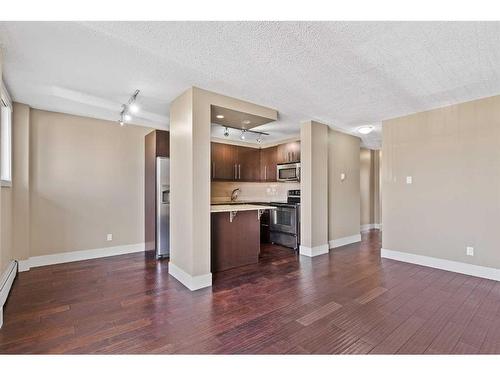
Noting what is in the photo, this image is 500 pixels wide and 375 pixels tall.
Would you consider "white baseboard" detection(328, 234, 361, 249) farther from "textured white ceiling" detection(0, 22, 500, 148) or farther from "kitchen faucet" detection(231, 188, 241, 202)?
"textured white ceiling" detection(0, 22, 500, 148)

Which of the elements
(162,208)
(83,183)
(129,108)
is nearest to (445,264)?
(162,208)

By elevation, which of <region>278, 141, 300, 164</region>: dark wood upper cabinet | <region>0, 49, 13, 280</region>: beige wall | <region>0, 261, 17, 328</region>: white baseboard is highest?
<region>278, 141, 300, 164</region>: dark wood upper cabinet

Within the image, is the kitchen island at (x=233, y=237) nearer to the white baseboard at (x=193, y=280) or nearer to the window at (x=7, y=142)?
the white baseboard at (x=193, y=280)

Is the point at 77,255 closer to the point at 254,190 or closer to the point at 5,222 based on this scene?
the point at 5,222

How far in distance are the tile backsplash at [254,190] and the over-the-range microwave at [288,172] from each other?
0.51 metres

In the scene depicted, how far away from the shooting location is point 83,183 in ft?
13.7

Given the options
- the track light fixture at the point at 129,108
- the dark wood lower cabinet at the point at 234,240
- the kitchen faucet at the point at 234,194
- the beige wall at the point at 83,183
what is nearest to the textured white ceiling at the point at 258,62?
the track light fixture at the point at 129,108

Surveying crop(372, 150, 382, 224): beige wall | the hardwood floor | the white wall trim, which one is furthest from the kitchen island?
crop(372, 150, 382, 224): beige wall

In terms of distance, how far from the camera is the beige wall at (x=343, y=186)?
509cm

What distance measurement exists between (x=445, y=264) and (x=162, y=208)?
4.59 m

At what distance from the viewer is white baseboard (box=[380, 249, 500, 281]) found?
329 centimetres

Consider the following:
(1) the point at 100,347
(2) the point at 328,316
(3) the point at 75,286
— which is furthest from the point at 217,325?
(3) the point at 75,286

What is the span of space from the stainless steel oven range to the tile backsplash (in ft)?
2.59
